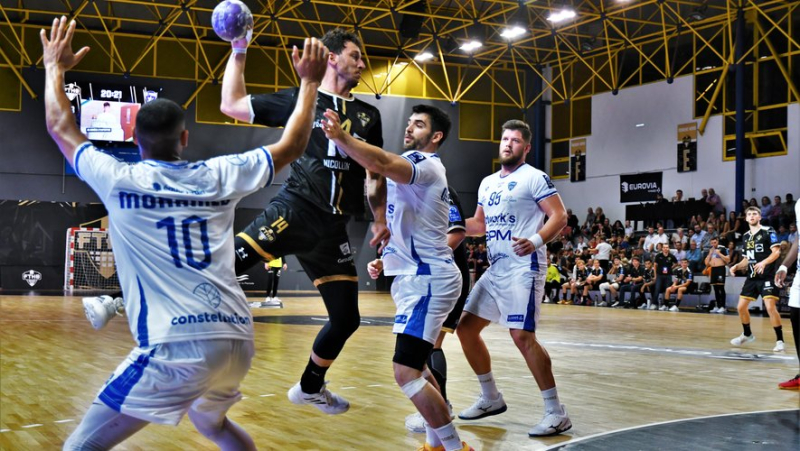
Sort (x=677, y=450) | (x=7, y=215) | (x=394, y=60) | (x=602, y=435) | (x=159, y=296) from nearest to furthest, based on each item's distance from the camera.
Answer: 1. (x=159, y=296)
2. (x=677, y=450)
3. (x=602, y=435)
4. (x=7, y=215)
5. (x=394, y=60)

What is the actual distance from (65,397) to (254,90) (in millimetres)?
23713

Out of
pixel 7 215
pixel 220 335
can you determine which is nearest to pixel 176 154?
pixel 220 335

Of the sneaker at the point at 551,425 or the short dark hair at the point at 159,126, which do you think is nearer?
the short dark hair at the point at 159,126

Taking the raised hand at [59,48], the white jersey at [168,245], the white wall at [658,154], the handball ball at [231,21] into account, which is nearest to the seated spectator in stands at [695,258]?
the white wall at [658,154]

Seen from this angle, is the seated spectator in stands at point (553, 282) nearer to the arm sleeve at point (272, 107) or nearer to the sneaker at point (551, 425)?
the sneaker at point (551, 425)

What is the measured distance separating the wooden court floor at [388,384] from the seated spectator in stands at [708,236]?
8080 mm

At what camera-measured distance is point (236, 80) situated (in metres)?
3.68

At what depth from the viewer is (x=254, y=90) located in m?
28.9

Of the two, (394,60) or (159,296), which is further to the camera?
(394,60)

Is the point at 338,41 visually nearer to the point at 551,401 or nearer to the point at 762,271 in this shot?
the point at 551,401

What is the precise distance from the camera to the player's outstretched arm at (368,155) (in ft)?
12.3

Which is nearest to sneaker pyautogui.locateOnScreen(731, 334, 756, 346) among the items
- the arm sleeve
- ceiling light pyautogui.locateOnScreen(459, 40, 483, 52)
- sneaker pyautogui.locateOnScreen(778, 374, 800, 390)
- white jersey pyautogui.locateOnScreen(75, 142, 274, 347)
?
sneaker pyautogui.locateOnScreen(778, 374, 800, 390)

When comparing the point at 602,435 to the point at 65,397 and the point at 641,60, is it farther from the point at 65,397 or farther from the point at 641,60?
the point at 641,60

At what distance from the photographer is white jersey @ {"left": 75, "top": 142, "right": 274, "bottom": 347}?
279 cm
